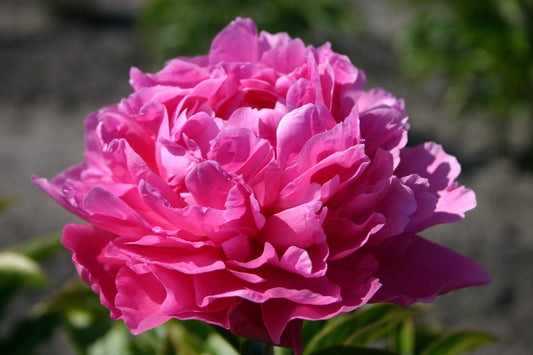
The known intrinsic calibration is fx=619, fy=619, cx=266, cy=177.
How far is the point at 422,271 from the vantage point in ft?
1.83

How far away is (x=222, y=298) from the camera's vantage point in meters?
0.51

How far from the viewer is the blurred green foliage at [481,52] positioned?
3021 mm

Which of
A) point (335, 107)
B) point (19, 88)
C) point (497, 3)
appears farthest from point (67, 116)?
point (335, 107)

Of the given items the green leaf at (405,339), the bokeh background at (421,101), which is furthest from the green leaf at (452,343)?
the bokeh background at (421,101)

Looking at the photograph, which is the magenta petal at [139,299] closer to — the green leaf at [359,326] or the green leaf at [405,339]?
the green leaf at [359,326]

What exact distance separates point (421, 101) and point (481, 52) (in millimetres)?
1186

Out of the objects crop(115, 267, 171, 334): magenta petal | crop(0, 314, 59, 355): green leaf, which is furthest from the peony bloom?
crop(0, 314, 59, 355): green leaf

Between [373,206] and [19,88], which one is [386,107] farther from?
[19,88]

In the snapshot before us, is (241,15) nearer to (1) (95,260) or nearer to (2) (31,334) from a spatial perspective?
(2) (31,334)

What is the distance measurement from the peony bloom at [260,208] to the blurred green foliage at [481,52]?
8.85 feet

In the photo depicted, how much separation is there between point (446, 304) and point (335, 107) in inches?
75.6

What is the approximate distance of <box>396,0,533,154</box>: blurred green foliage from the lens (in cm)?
302

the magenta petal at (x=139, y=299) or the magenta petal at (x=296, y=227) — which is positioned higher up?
the magenta petal at (x=296, y=227)

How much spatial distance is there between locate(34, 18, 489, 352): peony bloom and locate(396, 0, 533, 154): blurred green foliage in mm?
2698
